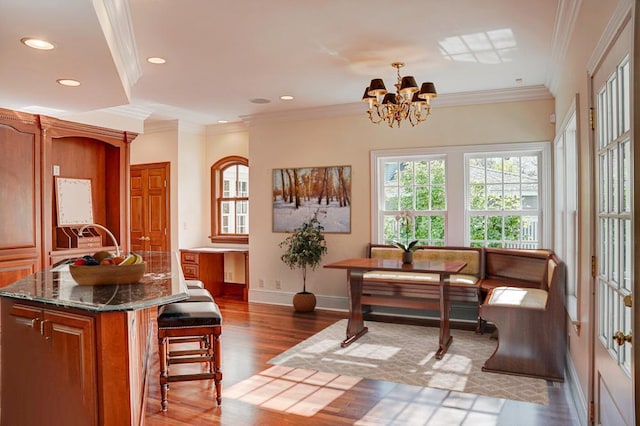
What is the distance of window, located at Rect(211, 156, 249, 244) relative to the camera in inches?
303

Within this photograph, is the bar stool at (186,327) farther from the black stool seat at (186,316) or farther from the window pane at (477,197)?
the window pane at (477,197)

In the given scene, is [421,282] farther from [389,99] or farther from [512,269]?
[389,99]

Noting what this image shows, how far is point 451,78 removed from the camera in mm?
4996

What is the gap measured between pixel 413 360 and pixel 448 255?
69.9 inches

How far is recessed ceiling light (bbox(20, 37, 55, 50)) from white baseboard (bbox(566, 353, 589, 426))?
12.6 feet

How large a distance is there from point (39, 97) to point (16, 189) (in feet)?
3.78

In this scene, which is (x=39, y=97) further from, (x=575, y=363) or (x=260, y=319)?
(x=575, y=363)

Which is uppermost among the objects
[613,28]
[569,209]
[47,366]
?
[613,28]

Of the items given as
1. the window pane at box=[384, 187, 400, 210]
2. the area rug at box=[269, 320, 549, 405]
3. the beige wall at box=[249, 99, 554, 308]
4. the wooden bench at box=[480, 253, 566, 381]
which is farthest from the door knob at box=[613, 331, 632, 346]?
the window pane at box=[384, 187, 400, 210]

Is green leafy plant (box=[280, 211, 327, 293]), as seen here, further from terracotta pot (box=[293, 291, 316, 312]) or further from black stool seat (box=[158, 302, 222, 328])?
black stool seat (box=[158, 302, 222, 328])

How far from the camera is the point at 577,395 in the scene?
315 cm

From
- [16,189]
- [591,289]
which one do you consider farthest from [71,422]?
[16,189]

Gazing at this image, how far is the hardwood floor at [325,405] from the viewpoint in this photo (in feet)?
10.00

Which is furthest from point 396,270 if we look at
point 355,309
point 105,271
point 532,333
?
point 105,271
